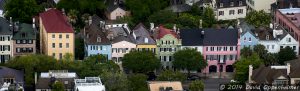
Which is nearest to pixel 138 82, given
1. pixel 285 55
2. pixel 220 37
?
pixel 220 37

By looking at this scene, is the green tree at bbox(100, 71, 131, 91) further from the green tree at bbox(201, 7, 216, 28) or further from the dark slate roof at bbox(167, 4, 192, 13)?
the dark slate roof at bbox(167, 4, 192, 13)

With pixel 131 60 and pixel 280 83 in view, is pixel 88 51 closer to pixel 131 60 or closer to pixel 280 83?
pixel 131 60

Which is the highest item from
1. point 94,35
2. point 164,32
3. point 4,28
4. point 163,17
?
point 163,17

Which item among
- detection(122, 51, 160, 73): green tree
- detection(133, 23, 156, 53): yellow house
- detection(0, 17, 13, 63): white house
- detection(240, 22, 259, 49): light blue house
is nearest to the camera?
detection(122, 51, 160, 73): green tree

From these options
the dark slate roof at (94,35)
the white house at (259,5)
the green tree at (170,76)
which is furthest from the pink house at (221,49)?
the white house at (259,5)

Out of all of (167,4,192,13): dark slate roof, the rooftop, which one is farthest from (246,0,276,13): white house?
the rooftop

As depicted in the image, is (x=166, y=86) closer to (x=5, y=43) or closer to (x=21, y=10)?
(x=5, y=43)
